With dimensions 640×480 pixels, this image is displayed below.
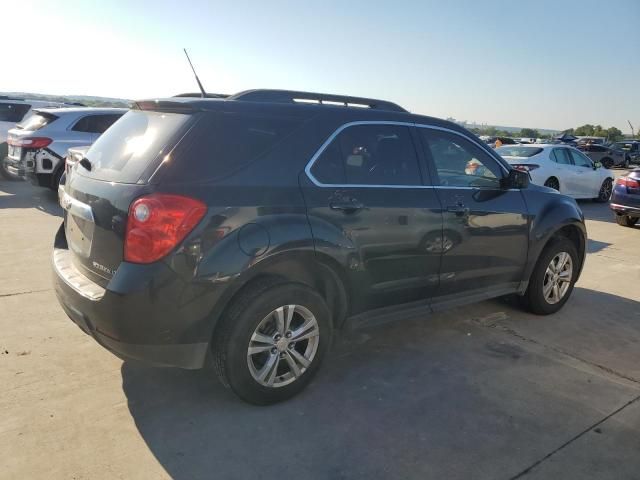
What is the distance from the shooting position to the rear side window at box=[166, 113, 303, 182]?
9.41 ft

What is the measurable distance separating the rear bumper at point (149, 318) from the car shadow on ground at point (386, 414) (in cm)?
44

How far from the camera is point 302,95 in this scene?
3.70 metres

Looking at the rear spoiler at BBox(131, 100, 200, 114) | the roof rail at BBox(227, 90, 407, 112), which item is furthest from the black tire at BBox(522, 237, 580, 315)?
the rear spoiler at BBox(131, 100, 200, 114)

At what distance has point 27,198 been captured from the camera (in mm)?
10250

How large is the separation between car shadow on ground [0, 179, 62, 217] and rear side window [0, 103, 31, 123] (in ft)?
4.86

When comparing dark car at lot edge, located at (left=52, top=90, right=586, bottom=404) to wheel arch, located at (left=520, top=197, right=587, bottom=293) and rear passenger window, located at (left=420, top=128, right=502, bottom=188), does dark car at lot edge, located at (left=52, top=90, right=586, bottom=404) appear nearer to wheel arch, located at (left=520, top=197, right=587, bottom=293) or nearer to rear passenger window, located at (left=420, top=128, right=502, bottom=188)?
rear passenger window, located at (left=420, top=128, right=502, bottom=188)

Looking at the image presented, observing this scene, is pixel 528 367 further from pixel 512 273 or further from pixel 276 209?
pixel 276 209

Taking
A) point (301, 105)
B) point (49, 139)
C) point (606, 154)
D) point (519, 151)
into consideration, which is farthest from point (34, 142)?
point (606, 154)

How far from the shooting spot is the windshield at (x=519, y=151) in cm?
1274

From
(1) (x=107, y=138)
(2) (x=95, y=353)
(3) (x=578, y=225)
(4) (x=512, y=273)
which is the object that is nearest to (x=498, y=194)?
(4) (x=512, y=273)

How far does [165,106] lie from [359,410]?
2187 mm

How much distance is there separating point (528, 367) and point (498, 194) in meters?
1.41

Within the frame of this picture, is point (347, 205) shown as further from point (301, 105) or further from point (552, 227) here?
point (552, 227)

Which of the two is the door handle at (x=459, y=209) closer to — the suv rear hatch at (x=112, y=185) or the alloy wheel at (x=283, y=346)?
the alloy wheel at (x=283, y=346)
